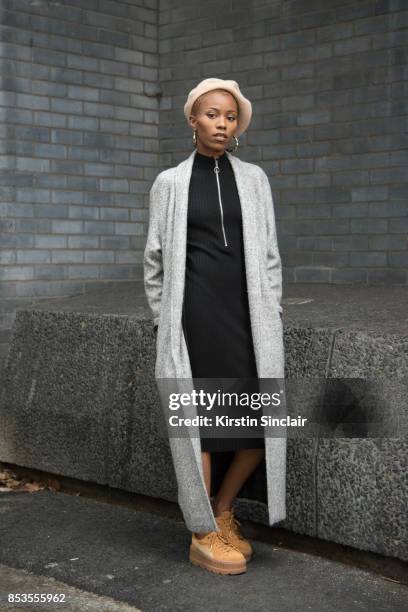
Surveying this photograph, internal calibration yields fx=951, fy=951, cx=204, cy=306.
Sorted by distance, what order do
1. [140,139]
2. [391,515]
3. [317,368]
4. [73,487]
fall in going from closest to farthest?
[391,515] → [317,368] → [73,487] → [140,139]

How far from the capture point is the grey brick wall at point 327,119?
6297 millimetres

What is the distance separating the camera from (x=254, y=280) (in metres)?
3.88

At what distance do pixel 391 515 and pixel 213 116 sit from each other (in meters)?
1.78

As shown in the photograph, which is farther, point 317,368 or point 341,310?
point 341,310

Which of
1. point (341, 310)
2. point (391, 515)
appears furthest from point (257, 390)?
point (341, 310)

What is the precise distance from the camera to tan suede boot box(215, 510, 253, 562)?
4074 millimetres

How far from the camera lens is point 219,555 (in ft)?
13.2

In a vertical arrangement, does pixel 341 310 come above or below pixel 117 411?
above

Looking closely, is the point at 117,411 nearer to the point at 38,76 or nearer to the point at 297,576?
the point at 297,576

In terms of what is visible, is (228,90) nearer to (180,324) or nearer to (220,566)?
(180,324)

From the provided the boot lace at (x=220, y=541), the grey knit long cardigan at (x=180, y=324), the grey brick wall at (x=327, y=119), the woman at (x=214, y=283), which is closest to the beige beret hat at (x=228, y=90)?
the woman at (x=214, y=283)

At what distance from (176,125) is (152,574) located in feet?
14.2

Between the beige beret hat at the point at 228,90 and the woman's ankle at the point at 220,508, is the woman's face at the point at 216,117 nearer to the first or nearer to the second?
the beige beret hat at the point at 228,90

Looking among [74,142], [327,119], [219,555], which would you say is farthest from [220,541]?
[74,142]
